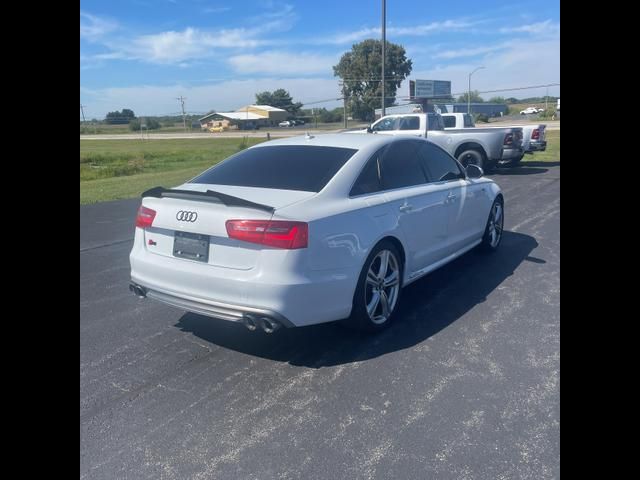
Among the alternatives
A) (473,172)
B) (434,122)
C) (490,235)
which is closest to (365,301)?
(473,172)

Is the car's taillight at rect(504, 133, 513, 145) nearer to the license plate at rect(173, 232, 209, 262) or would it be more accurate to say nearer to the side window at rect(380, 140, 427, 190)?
the side window at rect(380, 140, 427, 190)

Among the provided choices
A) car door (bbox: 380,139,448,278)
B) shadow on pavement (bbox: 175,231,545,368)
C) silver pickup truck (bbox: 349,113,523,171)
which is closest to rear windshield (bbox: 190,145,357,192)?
car door (bbox: 380,139,448,278)

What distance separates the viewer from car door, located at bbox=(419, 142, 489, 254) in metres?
5.41

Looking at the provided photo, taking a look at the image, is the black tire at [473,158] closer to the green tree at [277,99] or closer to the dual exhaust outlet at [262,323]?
the dual exhaust outlet at [262,323]

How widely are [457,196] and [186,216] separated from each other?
2.93 meters

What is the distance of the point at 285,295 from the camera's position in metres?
3.56

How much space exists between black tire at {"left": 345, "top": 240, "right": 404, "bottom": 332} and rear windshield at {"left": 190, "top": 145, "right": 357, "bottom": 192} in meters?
0.68

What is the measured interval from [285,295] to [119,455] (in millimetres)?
1331

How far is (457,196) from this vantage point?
5.57 metres

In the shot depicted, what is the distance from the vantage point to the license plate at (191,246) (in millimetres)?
3777

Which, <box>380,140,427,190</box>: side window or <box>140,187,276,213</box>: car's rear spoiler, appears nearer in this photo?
<box>140,187,276,213</box>: car's rear spoiler

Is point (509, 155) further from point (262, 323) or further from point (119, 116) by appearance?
point (119, 116)
